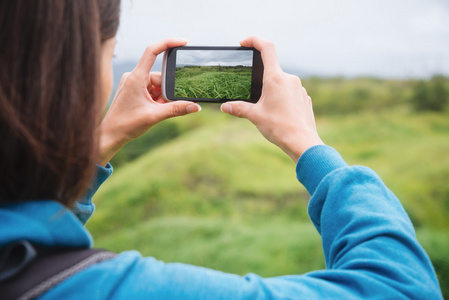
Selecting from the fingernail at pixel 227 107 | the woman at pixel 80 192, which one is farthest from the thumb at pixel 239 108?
the woman at pixel 80 192

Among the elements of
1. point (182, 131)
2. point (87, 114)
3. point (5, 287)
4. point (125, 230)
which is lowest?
point (125, 230)

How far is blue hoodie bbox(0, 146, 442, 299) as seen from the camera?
0.42 m

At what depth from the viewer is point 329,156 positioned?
0.62 meters

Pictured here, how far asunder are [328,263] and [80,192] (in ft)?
1.13

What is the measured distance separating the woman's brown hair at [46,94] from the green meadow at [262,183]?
190 cm

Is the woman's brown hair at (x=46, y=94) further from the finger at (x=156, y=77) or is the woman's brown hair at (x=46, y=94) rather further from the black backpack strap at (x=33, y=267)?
the finger at (x=156, y=77)

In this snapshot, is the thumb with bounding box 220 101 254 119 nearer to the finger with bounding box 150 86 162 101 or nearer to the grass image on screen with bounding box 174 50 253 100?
the grass image on screen with bounding box 174 50 253 100

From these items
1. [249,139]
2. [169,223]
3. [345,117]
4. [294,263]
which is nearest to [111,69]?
[294,263]

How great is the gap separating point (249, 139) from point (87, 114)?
2575 millimetres

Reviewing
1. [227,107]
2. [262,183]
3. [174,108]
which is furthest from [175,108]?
[262,183]

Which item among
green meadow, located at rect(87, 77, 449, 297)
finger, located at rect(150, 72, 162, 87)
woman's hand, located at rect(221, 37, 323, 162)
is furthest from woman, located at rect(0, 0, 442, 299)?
green meadow, located at rect(87, 77, 449, 297)

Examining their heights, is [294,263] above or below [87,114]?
below

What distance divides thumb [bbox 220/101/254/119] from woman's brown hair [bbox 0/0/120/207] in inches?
14.8

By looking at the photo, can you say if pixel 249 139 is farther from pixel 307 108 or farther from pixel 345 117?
pixel 307 108
